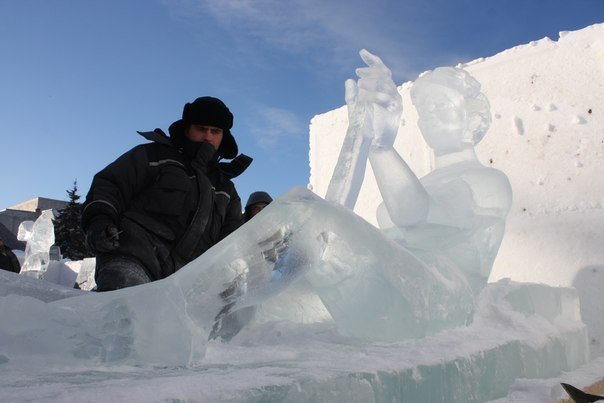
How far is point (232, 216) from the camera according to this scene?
231 cm

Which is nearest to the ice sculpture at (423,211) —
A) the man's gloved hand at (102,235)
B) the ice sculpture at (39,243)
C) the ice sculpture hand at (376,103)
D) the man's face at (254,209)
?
the ice sculpture hand at (376,103)

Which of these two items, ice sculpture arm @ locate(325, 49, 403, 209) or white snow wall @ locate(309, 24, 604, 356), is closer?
ice sculpture arm @ locate(325, 49, 403, 209)

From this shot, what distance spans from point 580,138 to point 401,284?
2226 millimetres

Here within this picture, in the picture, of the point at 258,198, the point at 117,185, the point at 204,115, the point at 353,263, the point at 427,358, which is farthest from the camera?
the point at 258,198

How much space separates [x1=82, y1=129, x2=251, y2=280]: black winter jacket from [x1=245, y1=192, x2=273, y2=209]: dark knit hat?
1.44 metres

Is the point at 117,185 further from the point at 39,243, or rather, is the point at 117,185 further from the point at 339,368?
the point at 39,243

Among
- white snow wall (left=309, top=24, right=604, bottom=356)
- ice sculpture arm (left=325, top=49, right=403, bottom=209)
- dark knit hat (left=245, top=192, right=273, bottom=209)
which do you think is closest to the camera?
ice sculpture arm (left=325, top=49, right=403, bottom=209)

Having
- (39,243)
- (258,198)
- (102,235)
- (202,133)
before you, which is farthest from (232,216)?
(39,243)

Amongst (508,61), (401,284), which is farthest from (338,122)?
(401,284)

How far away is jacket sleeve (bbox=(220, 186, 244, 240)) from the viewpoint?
7.48 ft

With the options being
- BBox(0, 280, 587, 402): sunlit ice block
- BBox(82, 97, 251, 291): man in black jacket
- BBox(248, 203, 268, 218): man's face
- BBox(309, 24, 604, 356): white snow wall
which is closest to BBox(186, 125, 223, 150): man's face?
BBox(82, 97, 251, 291): man in black jacket

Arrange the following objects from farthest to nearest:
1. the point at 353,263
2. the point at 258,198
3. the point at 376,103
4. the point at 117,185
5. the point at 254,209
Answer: the point at 258,198 → the point at 254,209 → the point at 117,185 → the point at 376,103 → the point at 353,263

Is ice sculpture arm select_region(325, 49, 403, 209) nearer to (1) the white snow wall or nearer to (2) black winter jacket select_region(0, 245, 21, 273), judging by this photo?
(1) the white snow wall

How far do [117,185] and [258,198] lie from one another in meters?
1.78
